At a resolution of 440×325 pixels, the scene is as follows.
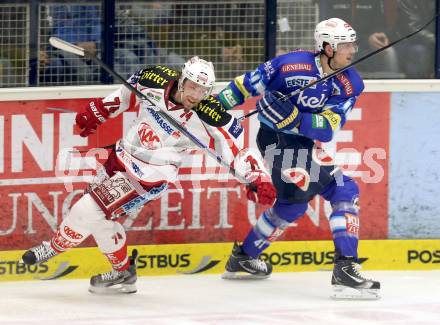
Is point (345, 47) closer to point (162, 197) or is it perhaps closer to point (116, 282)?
point (162, 197)

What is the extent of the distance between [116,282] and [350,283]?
1.22 m

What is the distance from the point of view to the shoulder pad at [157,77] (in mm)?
6910

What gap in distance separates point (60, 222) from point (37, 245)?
0.18 m

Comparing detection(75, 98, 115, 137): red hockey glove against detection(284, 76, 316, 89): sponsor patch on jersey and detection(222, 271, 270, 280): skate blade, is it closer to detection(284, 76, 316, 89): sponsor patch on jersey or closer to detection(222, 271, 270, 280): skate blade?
detection(284, 76, 316, 89): sponsor patch on jersey

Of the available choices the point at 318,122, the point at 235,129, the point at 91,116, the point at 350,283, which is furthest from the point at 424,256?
the point at 91,116

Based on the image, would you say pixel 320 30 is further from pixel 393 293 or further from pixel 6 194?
pixel 6 194

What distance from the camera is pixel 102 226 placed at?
6910 millimetres

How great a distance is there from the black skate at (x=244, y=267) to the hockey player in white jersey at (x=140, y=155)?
0.71 meters

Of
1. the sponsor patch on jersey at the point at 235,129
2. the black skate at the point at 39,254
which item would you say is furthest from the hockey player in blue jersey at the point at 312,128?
the black skate at the point at 39,254

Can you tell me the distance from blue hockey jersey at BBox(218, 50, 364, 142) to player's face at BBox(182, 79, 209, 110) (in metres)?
0.47

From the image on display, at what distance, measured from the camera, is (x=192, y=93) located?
6.74 m

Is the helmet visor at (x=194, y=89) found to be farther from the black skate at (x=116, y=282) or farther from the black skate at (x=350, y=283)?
the black skate at (x=350, y=283)

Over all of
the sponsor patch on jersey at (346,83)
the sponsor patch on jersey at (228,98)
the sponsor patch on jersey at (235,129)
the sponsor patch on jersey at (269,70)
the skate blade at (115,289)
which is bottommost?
the skate blade at (115,289)

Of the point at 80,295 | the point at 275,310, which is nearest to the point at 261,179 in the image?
the point at 275,310
